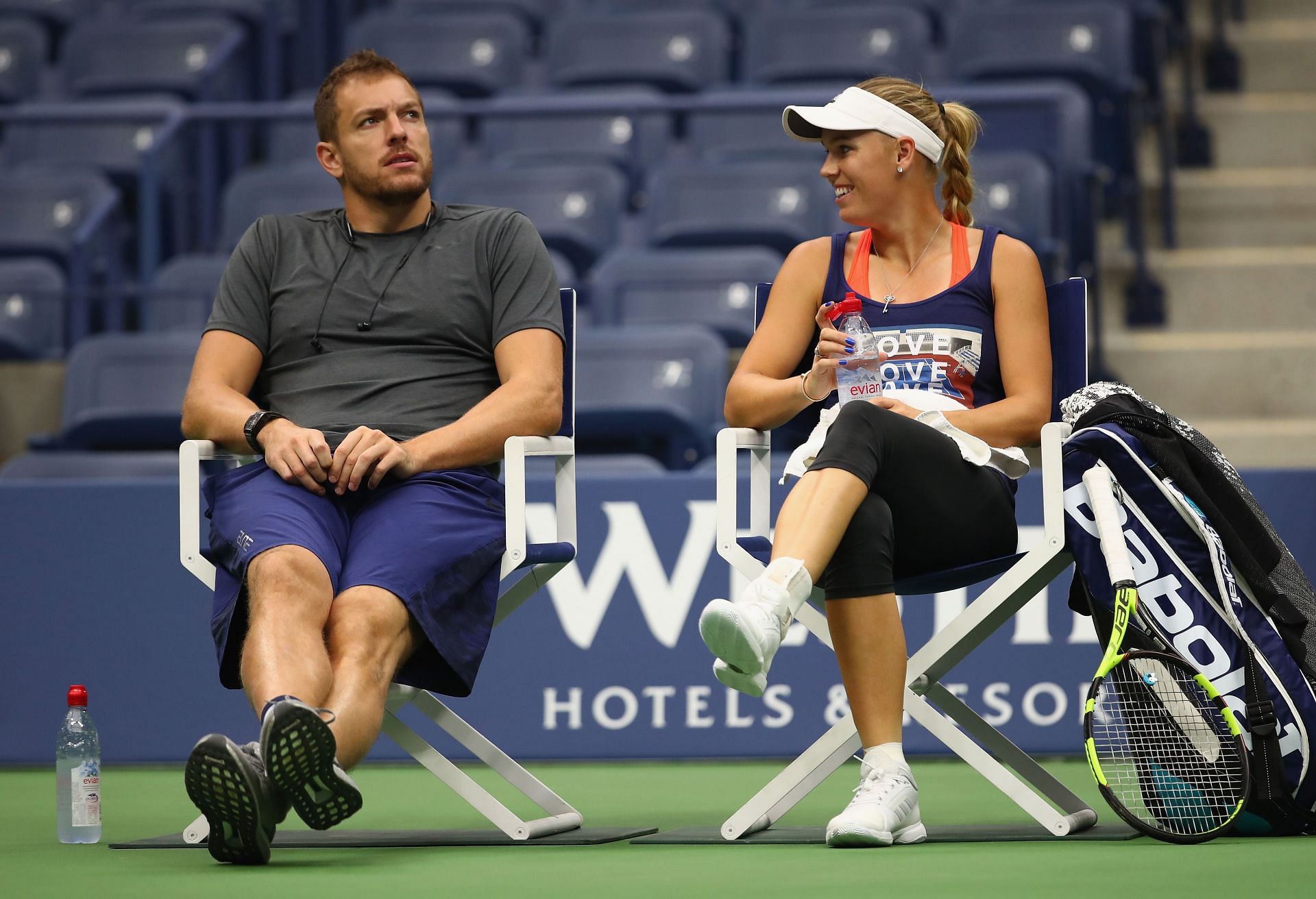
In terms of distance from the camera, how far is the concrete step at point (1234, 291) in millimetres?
6980

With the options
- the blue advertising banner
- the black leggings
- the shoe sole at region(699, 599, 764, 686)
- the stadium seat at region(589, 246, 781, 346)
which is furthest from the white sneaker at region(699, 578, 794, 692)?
the stadium seat at region(589, 246, 781, 346)

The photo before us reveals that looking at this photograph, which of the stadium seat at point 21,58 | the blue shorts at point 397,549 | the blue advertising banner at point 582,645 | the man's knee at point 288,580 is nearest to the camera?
the man's knee at point 288,580

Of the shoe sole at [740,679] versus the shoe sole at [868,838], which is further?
the shoe sole at [868,838]

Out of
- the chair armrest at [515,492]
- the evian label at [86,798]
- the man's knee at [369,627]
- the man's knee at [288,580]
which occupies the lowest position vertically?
the evian label at [86,798]

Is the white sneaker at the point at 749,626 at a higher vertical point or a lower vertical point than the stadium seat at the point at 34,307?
lower

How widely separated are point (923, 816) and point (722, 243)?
3.25 meters

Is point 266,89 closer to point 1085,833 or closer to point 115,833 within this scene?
point 115,833

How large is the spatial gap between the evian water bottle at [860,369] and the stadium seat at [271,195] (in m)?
3.59

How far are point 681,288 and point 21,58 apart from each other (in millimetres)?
3556

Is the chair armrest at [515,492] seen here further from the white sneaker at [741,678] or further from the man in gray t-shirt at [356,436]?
the white sneaker at [741,678]

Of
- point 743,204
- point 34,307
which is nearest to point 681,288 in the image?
point 743,204

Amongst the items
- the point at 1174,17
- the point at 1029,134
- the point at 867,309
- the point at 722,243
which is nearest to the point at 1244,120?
the point at 1174,17

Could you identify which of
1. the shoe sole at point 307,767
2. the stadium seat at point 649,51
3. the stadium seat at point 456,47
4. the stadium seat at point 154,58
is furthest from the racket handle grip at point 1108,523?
the stadium seat at point 154,58

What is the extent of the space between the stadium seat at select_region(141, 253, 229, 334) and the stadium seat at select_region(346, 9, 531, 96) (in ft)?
5.33
